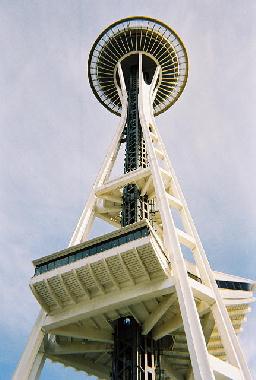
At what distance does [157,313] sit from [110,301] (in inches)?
124


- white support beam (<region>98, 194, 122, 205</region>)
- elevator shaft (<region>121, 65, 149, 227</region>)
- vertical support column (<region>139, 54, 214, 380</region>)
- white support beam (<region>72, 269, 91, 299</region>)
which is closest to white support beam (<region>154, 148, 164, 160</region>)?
vertical support column (<region>139, 54, 214, 380</region>)

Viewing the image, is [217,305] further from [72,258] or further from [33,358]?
[33,358]

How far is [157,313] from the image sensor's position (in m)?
29.5

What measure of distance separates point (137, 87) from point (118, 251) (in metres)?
32.6

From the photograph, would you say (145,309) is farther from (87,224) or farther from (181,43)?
(181,43)

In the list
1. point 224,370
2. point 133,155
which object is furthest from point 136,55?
point 224,370

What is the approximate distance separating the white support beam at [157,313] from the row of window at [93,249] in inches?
164

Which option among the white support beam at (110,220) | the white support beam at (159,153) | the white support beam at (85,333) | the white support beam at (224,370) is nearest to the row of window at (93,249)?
the white support beam at (85,333)

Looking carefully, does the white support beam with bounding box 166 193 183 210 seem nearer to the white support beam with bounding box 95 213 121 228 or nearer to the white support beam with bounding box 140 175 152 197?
the white support beam with bounding box 140 175 152 197

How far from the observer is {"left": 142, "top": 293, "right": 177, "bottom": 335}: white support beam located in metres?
28.7

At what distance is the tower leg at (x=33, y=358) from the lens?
92.0ft

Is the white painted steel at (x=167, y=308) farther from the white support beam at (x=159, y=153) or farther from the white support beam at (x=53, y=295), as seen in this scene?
the white support beam at (x=159, y=153)

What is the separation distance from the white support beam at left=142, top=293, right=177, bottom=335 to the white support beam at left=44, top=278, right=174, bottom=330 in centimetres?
121

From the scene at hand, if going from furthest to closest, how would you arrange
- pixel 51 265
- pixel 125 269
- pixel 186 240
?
pixel 186 240 → pixel 51 265 → pixel 125 269
